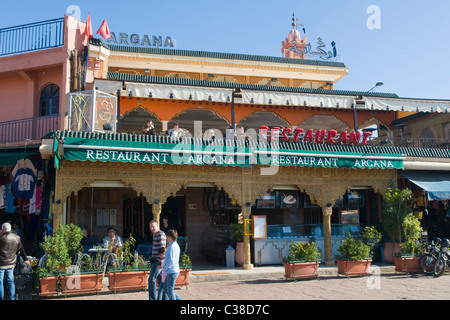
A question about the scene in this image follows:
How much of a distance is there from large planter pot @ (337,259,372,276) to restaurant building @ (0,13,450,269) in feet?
6.09

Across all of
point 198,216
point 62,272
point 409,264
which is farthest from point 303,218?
point 62,272

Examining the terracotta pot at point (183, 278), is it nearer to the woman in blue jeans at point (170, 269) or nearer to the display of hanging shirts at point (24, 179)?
the woman in blue jeans at point (170, 269)

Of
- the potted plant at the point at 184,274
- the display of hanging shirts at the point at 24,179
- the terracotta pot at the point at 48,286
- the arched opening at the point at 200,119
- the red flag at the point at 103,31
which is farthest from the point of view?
the arched opening at the point at 200,119

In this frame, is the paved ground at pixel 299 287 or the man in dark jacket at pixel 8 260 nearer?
the man in dark jacket at pixel 8 260

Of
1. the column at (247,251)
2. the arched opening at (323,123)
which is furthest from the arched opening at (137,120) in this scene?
the arched opening at (323,123)

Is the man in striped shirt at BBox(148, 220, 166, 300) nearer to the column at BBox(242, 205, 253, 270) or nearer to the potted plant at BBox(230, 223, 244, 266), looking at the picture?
the column at BBox(242, 205, 253, 270)

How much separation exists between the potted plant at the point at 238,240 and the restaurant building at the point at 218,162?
0.35 m

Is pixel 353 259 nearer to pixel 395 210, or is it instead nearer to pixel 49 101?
pixel 395 210

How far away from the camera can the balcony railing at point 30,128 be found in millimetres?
14109

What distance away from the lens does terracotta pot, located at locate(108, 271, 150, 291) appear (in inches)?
396

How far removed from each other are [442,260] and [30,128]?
538 inches

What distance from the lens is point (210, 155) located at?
483 inches
